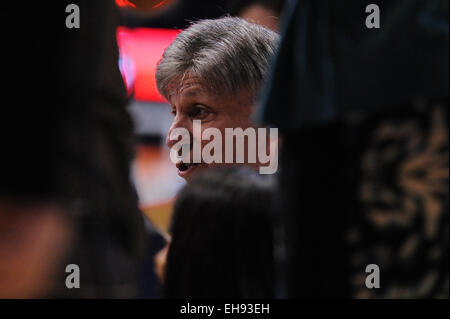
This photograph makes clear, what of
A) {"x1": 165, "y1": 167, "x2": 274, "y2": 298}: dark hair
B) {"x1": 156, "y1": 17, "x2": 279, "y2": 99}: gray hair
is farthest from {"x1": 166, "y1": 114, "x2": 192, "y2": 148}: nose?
{"x1": 165, "y1": 167, "x2": 274, "y2": 298}: dark hair

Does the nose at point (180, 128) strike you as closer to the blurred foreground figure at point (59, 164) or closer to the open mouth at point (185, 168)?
the open mouth at point (185, 168)

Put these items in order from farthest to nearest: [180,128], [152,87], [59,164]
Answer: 1. [152,87]
2. [180,128]
3. [59,164]

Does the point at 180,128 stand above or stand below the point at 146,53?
below

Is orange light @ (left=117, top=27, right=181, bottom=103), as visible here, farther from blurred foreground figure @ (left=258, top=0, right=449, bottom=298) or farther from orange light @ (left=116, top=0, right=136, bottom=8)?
blurred foreground figure @ (left=258, top=0, right=449, bottom=298)

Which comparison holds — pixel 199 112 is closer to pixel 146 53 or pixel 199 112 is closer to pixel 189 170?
pixel 189 170

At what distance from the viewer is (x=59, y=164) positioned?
819mm

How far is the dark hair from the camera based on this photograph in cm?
107

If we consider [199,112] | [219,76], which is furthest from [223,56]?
[199,112]

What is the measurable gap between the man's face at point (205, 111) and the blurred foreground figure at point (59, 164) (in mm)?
643

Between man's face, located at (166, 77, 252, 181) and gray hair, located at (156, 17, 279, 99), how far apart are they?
0.9 inches

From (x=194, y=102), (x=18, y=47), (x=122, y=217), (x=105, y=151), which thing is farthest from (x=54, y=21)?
(x=194, y=102)

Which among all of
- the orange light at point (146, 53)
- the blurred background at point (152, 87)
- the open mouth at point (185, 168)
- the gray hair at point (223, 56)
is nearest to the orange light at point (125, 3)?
the gray hair at point (223, 56)

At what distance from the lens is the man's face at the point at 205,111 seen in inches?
61.9

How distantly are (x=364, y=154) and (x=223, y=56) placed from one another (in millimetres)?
676
